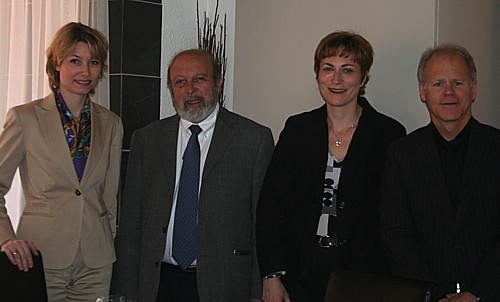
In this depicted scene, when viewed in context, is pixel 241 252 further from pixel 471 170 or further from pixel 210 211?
pixel 471 170

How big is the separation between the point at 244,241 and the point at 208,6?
2053 millimetres

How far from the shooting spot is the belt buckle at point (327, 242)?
3.03m

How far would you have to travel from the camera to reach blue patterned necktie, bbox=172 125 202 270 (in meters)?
3.15

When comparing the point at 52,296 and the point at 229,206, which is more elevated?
the point at 229,206

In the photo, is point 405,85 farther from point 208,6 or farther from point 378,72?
point 208,6

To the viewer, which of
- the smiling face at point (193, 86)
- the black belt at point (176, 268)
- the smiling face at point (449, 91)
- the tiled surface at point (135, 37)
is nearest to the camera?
the smiling face at point (449, 91)

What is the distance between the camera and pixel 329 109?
321 cm

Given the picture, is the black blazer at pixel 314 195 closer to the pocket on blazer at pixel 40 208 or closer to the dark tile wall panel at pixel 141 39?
the pocket on blazer at pixel 40 208

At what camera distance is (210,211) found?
3.16 metres

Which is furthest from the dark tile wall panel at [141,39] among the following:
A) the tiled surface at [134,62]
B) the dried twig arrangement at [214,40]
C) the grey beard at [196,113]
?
the grey beard at [196,113]

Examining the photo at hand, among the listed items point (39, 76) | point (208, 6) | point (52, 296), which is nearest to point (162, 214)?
point (52, 296)

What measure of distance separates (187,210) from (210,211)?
10 cm

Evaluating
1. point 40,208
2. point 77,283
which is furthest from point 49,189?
point 77,283

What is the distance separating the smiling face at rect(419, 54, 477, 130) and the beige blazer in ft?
4.57
